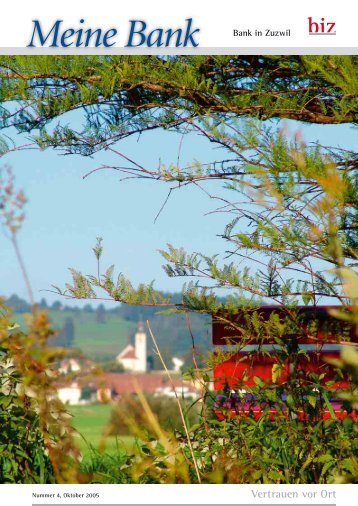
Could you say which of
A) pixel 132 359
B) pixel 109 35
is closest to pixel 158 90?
pixel 109 35

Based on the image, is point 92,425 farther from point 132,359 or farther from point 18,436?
point 132,359

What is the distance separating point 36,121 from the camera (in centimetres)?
422

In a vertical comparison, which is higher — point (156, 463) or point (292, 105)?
point (292, 105)

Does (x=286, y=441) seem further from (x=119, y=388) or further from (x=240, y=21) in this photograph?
(x=240, y=21)

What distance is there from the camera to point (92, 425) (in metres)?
3.96

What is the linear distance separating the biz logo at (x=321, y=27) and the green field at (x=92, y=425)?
213 centimetres

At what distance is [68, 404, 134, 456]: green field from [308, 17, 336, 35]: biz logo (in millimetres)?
2129

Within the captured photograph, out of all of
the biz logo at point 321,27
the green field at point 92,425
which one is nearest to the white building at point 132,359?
the green field at point 92,425

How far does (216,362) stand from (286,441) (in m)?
0.52

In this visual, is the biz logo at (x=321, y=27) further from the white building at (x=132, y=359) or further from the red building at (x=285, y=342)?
the white building at (x=132, y=359)

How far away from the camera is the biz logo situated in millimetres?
3537

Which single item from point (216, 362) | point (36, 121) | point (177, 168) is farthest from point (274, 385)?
point (36, 121)

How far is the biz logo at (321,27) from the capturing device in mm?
3537

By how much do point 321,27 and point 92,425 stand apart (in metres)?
2.43
